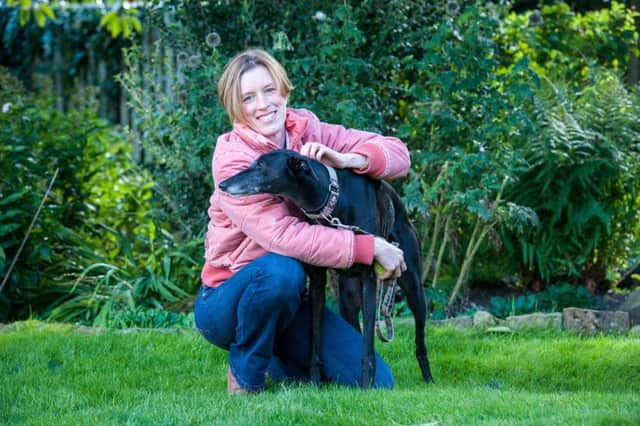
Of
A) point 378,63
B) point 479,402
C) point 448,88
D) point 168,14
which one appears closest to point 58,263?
point 168,14

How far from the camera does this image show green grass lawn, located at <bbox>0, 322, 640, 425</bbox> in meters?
3.38

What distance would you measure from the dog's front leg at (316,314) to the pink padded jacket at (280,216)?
241 mm

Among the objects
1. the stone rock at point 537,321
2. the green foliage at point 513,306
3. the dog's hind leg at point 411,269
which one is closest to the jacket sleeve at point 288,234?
the dog's hind leg at point 411,269

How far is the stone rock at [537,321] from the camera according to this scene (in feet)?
18.0

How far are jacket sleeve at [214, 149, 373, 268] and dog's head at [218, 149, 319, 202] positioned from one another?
14cm

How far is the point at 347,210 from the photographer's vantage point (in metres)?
3.74

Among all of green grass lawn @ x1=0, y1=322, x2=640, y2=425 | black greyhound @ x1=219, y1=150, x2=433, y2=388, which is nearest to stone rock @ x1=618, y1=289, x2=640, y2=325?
green grass lawn @ x1=0, y1=322, x2=640, y2=425

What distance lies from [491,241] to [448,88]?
48.0 inches

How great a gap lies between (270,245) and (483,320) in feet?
7.34

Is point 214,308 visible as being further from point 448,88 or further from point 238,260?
point 448,88

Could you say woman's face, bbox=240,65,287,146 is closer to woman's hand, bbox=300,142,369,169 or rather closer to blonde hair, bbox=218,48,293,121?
blonde hair, bbox=218,48,293,121

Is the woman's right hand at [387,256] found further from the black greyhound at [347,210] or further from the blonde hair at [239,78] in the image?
the blonde hair at [239,78]

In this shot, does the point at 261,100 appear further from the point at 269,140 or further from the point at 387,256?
the point at 387,256

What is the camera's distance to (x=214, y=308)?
13.2 feet
